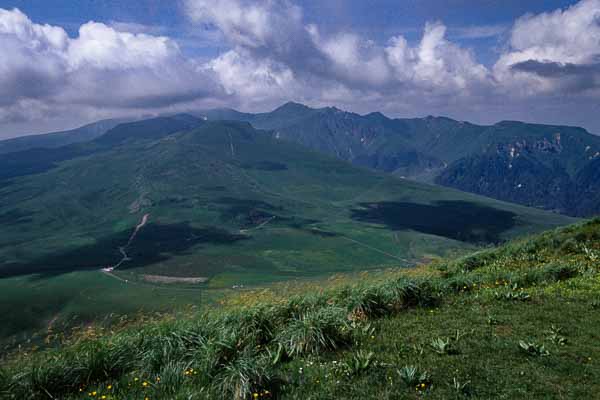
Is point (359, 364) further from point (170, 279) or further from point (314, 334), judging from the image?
point (170, 279)

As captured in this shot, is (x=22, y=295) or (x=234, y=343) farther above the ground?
(x=234, y=343)

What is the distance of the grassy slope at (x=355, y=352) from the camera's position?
8586 mm

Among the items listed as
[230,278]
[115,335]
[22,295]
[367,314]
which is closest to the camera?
[115,335]

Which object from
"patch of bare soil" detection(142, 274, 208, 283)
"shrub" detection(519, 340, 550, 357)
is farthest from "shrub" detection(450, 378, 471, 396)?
"patch of bare soil" detection(142, 274, 208, 283)

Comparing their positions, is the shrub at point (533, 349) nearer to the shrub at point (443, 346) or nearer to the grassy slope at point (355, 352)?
the grassy slope at point (355, 352)

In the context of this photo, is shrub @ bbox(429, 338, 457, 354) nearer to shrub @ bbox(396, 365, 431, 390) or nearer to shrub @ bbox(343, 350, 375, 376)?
shrub @ bbox(396, 365, 431, 390)

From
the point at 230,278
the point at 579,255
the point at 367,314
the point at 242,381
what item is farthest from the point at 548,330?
the point at 230,278

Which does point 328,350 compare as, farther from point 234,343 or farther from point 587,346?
point 587,346

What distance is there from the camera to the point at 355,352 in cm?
1028

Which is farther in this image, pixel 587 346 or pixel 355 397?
pixel 587 346

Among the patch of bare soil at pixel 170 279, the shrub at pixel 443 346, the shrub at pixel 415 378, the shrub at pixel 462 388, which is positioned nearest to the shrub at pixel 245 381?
the shrub at pixel 415 378

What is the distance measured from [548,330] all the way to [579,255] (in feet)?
38.8

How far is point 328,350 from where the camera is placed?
10.5 m

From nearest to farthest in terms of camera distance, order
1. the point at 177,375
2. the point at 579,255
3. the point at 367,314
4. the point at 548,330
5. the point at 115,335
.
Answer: the point at 177,375, the point at 548,330, the point at 115,335, the point at 367,314, the point at 579,255
